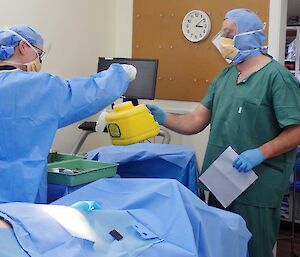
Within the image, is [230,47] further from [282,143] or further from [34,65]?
[34,65]

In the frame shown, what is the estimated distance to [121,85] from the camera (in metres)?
1.63

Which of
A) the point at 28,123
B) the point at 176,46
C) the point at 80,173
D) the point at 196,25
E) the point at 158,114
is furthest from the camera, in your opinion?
the point at 176,46

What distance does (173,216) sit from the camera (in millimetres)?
1204

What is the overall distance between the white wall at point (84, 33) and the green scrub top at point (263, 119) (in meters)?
1.22

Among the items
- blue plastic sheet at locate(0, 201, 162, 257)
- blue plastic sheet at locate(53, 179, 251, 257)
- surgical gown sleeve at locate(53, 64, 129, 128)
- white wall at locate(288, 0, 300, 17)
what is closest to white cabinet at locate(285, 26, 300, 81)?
white wall at locate(288, 0, 300, 17)

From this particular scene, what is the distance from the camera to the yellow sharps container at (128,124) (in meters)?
1.66

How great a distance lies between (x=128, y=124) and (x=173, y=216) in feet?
1.81

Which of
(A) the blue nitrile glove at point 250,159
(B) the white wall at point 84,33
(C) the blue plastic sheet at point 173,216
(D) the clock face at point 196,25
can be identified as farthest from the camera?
(D) the clock face at point 196,25

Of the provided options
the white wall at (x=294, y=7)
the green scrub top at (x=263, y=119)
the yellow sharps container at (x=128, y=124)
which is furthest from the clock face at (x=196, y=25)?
the white wall at (x=294, y=7)

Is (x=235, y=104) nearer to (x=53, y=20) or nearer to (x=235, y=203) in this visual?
(x=235, y=203)

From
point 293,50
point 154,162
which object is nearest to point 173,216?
point 154,162

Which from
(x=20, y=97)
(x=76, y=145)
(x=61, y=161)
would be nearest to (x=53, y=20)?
(x=76, y=145)

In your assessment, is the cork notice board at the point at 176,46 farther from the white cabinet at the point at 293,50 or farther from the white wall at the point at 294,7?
the white cabinet at the point at 293,50

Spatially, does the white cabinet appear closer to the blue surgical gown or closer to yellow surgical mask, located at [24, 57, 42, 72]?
yellow surgical mask, located at [24, 57, 42, 72]
